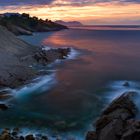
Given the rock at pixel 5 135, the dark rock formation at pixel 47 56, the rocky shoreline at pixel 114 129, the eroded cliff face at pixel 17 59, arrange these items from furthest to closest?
the dark rock formation at pixel 47 56 < the eroded cliff face at pixel 17 59 < the rock at pixel 5 135 < the rocky shoreline at pixel 114 129

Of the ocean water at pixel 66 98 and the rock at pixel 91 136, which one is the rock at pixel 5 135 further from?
the rock at pixel 91 136

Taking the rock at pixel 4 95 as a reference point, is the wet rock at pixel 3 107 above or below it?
above

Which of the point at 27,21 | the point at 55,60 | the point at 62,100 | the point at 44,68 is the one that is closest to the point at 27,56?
the point at 44,68

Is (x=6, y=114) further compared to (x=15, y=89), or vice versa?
(x=15, y=89)

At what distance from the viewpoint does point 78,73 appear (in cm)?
5181

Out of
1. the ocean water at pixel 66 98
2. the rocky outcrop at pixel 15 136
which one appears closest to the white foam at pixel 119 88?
the ocean water at pixel 66 98

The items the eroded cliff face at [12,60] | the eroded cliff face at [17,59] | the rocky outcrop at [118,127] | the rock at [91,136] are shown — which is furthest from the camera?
the eroded cliff face at [17,59]

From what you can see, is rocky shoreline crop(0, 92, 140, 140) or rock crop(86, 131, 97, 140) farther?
rock crop(86, 131, 97, 140)

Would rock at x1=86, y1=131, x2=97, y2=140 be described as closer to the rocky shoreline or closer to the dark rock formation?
the rocky shoreline

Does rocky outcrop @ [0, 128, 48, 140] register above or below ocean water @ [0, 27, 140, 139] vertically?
above

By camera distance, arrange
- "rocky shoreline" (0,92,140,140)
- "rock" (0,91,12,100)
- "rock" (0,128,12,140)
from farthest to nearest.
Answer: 1. "rock" (0,91,12,100)
2. "rock" (0,128,12,140)
3. "rocky shoreline" (0,92,140,140)

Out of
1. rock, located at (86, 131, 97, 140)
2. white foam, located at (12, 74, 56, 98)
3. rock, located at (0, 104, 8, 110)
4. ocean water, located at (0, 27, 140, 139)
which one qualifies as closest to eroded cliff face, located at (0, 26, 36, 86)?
white foam, located at (12, 74, 56, 98)

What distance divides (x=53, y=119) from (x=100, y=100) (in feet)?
23.6

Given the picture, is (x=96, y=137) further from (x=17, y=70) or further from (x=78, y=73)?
(x=78, y=73)
